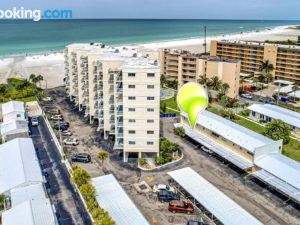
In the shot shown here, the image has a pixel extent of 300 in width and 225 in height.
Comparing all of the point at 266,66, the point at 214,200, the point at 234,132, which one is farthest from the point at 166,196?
the point at 266,66

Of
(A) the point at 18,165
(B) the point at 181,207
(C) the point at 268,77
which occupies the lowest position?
(B) the point at 181,207

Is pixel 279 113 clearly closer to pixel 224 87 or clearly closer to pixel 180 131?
pixel 224 87

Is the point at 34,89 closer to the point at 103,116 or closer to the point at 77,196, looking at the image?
the point at 103,116

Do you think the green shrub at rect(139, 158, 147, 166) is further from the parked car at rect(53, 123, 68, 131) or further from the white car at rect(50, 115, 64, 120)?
the white car at rect(50, 115, 64, 120)

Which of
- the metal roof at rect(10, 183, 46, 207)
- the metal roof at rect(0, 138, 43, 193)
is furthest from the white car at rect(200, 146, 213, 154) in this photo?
the metal roof at rect(10, 183, 46, 207)

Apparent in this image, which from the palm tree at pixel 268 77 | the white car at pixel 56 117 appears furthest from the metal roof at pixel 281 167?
the palm tree at pixel 268 77

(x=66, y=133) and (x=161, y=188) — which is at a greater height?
(x=66, y=133)
